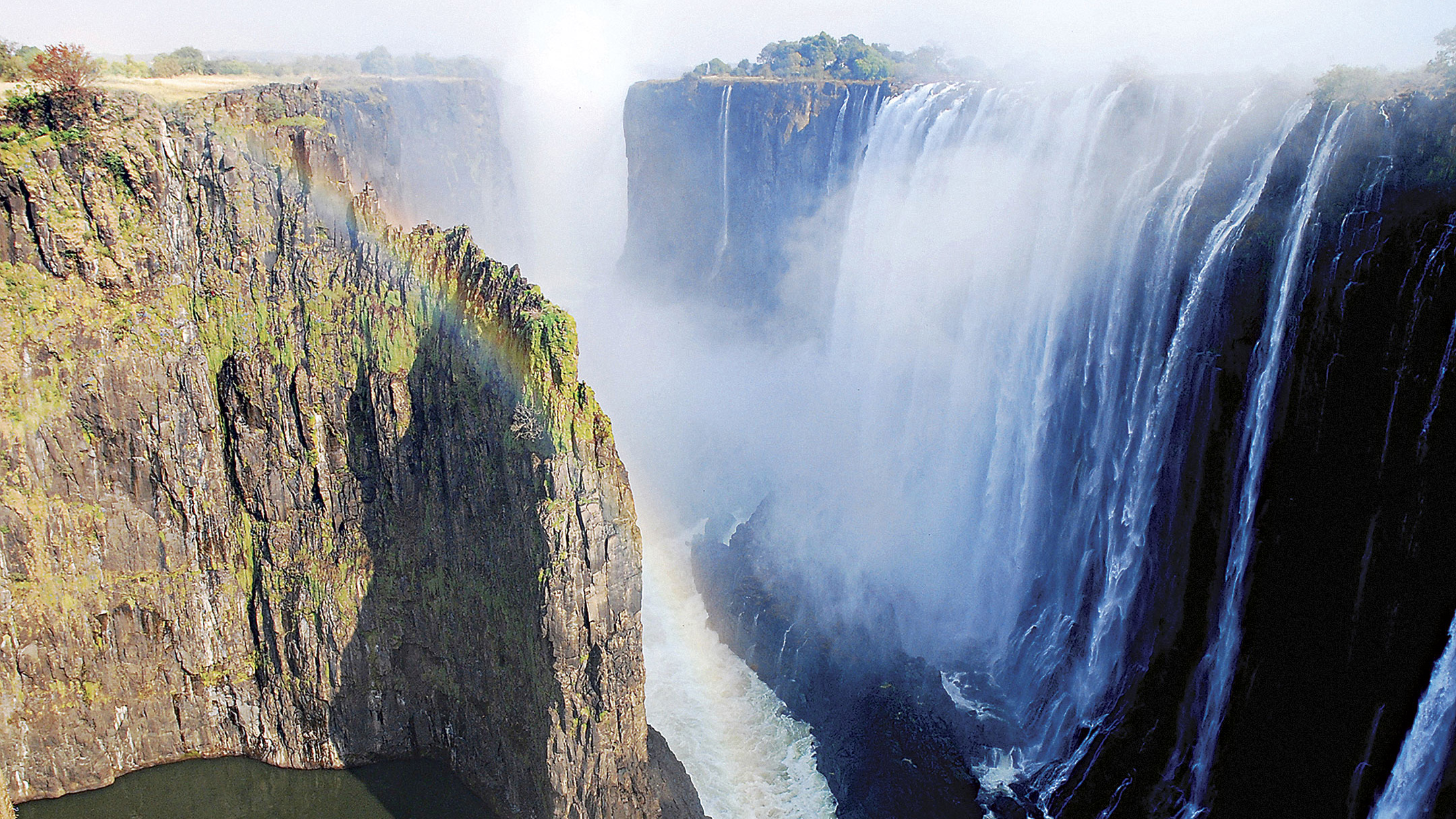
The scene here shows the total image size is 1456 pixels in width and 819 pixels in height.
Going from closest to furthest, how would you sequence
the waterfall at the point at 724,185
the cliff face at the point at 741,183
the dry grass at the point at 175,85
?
1. the dry grass at the point at 175,85
2. the cliff face at the point at 741,183
3. the waterfall at the point at 724,185

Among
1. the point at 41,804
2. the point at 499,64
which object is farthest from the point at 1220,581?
the point at 499,64

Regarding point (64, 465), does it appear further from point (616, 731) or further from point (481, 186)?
point (481, 186)

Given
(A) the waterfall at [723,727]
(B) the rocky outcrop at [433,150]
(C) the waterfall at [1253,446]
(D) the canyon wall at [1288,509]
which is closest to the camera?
(D) the canyon wall at [1288,509]

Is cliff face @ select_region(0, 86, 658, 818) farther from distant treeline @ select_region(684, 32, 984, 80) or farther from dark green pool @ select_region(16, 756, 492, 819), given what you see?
distant treeline @ select_region(684, 32, 984, 80)

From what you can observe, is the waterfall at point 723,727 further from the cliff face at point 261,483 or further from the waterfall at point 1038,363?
the waterfall at point 1038,363

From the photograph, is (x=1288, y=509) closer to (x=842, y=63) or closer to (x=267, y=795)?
(x=267, y=795)

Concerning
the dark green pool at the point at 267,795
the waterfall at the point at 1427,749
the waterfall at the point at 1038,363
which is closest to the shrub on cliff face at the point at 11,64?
the dark green pool at the point at 267,795
